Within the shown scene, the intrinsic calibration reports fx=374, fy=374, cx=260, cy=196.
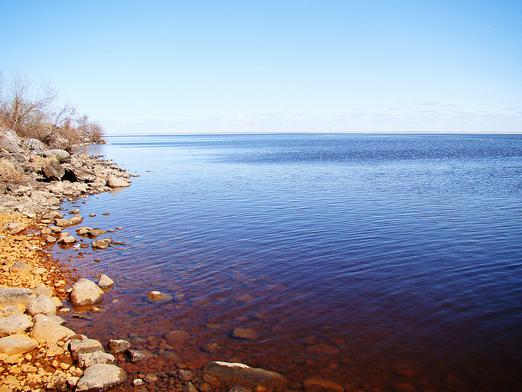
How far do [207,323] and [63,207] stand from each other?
2187 cm

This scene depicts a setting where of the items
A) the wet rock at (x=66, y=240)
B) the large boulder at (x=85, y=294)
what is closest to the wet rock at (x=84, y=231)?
the wet rock at (x=66, y=240)

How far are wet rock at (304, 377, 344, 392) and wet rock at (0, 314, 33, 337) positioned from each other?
745 cm

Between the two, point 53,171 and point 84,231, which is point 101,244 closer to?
point 84,231

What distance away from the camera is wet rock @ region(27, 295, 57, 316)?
36.0ft

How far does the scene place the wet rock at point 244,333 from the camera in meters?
10.2

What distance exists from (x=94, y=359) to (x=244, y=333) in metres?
3.82

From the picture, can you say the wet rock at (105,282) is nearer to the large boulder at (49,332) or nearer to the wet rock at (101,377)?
the large boulder at (49,332)

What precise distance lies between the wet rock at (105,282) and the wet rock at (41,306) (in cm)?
212

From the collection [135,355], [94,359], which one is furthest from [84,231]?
[135,355]

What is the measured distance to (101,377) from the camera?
8.08 metres

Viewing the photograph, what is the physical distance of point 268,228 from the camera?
2145cm

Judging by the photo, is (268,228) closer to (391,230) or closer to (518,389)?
(391,230)

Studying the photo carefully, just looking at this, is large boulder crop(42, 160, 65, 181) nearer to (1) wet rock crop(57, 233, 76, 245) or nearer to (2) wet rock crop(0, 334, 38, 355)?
(1) wet rock crop(57, 233, 76, 245)

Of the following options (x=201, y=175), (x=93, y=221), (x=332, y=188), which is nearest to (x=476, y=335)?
(x=93, y=221)
